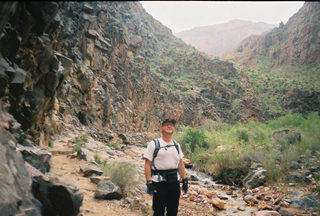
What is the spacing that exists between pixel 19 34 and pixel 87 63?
48.2ft

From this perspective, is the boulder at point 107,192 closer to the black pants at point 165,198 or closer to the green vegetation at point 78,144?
the black pants at point 165,198

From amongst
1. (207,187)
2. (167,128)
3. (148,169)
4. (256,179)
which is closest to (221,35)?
(256,179)

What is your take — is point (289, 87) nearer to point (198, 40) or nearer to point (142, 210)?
point (142, 210)

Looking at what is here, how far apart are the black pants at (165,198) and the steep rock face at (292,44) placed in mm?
42494

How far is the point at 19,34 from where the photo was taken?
3.90 m

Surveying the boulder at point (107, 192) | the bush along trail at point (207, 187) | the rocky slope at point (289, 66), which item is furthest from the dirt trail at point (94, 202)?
the rocky slope at point (289, 66)

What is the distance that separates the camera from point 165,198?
316cm

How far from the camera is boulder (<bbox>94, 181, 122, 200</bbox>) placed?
4.80 metres

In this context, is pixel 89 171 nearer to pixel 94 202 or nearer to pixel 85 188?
pixel 85 188

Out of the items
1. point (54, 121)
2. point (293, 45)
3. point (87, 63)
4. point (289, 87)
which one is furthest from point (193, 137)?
point (293, 45)

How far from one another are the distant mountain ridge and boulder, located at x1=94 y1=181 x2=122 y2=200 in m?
129

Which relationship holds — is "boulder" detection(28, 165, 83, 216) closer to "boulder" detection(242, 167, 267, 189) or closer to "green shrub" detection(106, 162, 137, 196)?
"green shrub" detection(106, 162, 137, 196)

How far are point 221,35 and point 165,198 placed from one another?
6138 inches

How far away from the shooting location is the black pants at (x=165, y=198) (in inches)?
121
